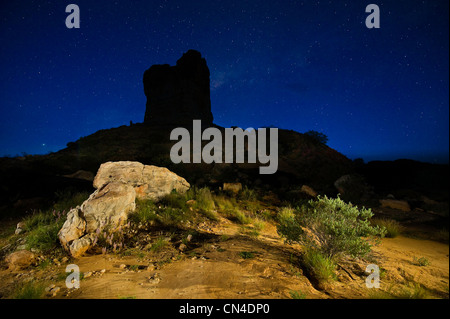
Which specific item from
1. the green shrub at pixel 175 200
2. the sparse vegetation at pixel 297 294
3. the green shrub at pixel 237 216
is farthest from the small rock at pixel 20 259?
the green shrub at pixel 237 216

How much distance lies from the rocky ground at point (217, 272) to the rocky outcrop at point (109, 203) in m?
0.37

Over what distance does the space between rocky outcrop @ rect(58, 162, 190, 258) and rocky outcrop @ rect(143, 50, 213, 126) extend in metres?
36.6

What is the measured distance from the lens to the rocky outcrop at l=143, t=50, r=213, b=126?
43.4m

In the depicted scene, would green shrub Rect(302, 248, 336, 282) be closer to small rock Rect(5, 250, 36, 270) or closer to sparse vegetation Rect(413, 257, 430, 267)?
sparse vegetation Rect(413, 257, 430, 267)

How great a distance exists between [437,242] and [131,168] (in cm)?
918

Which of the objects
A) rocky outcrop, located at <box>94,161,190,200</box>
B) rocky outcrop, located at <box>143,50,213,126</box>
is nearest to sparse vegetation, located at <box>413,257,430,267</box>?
rocky outcrop, located at <box>94,161,190,200</box>

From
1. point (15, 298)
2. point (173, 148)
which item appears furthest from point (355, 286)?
point (173, 148)

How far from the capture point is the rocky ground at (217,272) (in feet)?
7.83

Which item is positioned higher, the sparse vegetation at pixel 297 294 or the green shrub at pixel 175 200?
the green shrub at pixel 175 200

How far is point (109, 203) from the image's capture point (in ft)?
14.1

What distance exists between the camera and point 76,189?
7570 millimetres

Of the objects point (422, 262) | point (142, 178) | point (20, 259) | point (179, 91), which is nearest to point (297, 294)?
point (422, 262)

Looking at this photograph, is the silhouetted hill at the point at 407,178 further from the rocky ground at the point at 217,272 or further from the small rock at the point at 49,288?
the small rock at the point at 49,288

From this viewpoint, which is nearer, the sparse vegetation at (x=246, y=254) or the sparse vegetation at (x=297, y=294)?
the sparse vegetation at (x=297, y=294)
